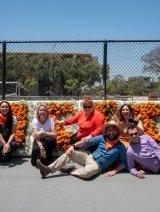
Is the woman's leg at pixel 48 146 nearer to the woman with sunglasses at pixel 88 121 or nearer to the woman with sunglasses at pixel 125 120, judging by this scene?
the woman with sunglasses at pixel 88 121

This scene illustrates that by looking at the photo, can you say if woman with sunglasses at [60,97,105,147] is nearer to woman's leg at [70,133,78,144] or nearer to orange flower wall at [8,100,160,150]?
woman's leg at [70,133,78,144]

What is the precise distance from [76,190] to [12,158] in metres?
2.83

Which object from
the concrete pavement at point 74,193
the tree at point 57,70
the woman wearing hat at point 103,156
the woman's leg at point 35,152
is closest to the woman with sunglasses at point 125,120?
the woman wearing hat at point 103,156

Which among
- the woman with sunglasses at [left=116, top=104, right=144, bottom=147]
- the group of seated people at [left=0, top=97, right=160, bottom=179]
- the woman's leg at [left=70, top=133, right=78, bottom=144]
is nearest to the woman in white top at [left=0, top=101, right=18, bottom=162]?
the group of seated people at [left=0, top=97, right=160, bottom=179]

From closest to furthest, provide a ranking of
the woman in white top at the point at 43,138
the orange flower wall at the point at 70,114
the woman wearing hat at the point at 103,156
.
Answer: the woman wearing hat at the point at 103,156, the woman in white top at the point at 43,138, the orange flower wall at the point at 70,114

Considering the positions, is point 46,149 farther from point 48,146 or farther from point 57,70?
point 57,70

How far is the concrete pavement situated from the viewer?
5.96m

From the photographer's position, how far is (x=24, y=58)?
11500 millimetres

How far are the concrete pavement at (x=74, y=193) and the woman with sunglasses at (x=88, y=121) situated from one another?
1.10 meters

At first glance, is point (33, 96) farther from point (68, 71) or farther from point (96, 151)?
point (96, 151)

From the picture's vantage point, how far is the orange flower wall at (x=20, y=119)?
9547 millimetres

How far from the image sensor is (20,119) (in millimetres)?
9703

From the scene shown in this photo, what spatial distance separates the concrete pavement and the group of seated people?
0.18 meters

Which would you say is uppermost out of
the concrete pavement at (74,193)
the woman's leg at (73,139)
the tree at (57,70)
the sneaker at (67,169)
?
the tree at (57,70)
